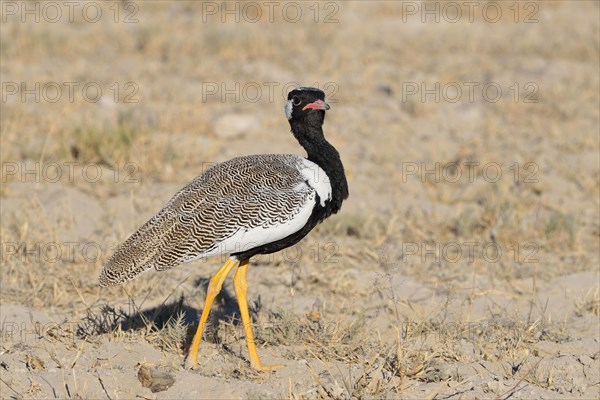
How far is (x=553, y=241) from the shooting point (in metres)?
7.32

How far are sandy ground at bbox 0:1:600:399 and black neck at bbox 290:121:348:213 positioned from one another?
2.15 ft

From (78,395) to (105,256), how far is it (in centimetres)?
222

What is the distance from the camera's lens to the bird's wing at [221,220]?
4793 mm

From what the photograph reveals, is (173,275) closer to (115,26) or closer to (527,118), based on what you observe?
(527,118)

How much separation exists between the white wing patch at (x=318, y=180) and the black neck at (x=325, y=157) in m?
0.04

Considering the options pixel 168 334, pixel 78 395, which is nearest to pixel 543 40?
pixel 168 334

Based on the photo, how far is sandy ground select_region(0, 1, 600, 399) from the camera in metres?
5.01
